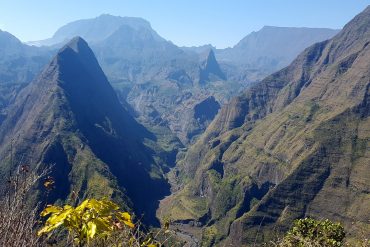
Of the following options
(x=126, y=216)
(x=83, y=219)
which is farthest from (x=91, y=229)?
(x=126, y=216)

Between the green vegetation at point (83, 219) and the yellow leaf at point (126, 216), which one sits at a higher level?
the green vegetation at point (83, 219)

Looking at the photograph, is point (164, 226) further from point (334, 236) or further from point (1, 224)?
point (334, 236)

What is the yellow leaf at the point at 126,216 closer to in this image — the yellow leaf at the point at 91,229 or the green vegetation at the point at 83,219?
the green vegetation at the point at 83,219

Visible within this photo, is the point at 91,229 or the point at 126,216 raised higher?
the point at 91,229

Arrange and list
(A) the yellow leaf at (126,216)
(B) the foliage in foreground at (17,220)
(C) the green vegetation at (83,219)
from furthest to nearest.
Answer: (A) the yellow leaf at (126,216), (B) the foliage in foreground at (17,220), (C) the green vegetation at (83,219)

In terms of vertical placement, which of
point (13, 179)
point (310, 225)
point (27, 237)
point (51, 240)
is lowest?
point (310, 225)

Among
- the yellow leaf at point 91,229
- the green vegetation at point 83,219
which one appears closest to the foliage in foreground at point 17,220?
the green vegetation at point 83,219

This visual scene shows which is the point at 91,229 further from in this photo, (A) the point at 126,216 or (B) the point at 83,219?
(A) the point at 126,216

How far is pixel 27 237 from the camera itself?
9.87 m

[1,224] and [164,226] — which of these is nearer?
[1,224]

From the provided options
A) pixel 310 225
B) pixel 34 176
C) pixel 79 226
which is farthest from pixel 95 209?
pixel 310 225

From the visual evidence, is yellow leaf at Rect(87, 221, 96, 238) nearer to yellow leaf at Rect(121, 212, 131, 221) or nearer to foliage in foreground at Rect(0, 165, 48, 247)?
yellow leaf at Rect(121, 212, 131, 221)

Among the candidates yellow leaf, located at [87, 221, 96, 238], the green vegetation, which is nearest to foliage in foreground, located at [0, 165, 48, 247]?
the green vegetation

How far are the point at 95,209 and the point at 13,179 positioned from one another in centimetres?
376
